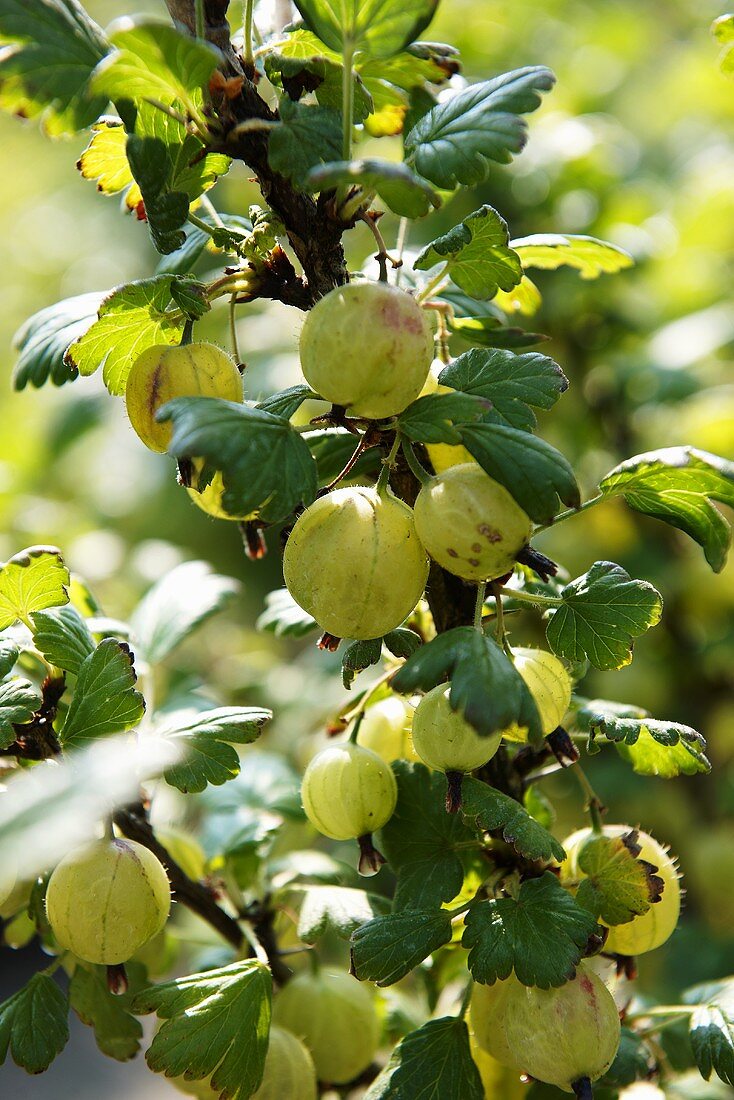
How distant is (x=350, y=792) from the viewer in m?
0.58

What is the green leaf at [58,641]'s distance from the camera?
612mm

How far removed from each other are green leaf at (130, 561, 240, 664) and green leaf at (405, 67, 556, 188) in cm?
43

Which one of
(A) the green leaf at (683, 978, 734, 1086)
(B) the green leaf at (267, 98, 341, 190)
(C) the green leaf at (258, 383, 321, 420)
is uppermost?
(B) the green leaf at (267, 98, 341, 190)

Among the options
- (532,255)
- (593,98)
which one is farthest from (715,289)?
(532,255)

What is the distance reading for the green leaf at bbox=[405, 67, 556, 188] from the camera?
51cm

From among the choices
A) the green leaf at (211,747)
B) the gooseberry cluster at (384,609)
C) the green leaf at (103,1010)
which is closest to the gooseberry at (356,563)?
the gooseberry cluster at (384,609)

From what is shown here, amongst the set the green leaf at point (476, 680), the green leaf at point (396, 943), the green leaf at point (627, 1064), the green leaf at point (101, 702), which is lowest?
the green leaf at point (627, 1064)

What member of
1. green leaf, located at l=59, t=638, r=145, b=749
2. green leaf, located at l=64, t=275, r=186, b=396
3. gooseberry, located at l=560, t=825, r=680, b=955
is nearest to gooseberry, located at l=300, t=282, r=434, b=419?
green leaf, located at l=64, t=275, r=186, b=396

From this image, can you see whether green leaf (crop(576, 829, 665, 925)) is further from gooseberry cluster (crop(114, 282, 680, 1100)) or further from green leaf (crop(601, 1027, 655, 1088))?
green leaf (crop(601, 1027, 655, 1088))

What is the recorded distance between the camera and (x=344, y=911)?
654mm

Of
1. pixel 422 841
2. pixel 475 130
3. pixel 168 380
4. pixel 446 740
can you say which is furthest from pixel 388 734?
pixel 475 130

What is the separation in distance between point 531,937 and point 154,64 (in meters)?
0.49

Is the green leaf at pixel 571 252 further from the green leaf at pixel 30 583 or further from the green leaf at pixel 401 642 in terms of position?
the green leaf at pixel 30 583

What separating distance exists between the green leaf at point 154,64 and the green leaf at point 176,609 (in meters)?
0.44
